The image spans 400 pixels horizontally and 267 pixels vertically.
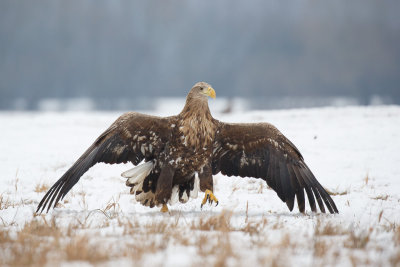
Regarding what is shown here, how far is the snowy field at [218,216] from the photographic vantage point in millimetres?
3041

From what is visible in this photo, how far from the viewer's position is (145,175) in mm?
6035

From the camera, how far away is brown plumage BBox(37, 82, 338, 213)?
5.71m

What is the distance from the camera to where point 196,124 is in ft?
18.9

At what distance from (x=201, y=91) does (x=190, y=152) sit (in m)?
0.95

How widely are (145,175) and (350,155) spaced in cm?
660

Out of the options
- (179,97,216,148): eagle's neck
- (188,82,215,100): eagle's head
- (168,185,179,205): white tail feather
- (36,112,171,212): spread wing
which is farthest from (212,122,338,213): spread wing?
(36,112,171,212): spread wing

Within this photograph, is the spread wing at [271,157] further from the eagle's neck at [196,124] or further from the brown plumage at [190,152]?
the eagle's neck at [196,124]

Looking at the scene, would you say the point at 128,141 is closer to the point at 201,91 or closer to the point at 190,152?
the point at 190,152

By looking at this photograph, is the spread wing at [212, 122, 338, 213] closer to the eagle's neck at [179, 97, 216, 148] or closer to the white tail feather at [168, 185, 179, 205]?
the eagle's neck at [179, 97, 216, 148]

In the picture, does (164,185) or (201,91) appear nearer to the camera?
(164,185)

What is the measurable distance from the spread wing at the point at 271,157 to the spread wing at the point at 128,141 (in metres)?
0.93

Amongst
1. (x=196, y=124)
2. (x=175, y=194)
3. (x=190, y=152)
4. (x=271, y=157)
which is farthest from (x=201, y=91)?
(x=175, y=194)

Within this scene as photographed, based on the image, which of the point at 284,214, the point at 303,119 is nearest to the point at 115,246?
the point at 284,214

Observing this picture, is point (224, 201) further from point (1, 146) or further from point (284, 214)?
point (1, 146)
